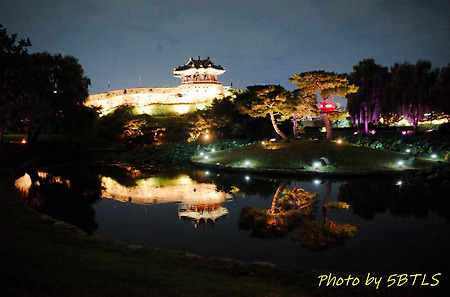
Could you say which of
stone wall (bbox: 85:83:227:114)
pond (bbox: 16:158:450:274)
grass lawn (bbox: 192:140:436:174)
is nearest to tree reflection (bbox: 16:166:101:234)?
pond (bbox: 16:158:450:274)

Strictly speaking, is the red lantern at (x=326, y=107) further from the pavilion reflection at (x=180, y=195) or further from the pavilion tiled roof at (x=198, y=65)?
the pavilion tiled roof at (x=198, y=65)

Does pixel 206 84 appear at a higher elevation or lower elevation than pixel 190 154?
higher

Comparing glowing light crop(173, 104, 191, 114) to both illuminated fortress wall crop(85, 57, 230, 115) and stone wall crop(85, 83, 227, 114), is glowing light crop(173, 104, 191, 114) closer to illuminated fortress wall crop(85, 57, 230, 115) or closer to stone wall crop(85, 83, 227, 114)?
illuminated fortress wall crop(85, 57, 230, 115)

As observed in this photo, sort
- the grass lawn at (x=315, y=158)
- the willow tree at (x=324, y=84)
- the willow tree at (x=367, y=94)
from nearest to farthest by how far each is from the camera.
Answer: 1. the grass lawn at (x=315, y=158)
2. the willow tree at (x=324, y=84)
3. the willow tree at (x=367, y=94)

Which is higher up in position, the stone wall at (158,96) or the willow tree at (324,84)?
the stone wall at (158,96)

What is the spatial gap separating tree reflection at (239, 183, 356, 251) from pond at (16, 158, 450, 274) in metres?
0.03

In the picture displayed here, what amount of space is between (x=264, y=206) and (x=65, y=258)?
330 inches

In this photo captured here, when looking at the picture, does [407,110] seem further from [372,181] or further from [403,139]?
[372,181]

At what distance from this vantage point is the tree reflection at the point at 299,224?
8.88 meters

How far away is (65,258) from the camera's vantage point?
18.7ft

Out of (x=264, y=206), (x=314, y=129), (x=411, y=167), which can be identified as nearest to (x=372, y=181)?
(x=411, y=167)

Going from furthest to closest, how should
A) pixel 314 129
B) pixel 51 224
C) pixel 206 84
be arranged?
pixel 206 84 → pixel 314 129 → pixel 51 224

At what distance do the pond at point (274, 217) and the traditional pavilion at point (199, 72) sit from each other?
53.9 metres

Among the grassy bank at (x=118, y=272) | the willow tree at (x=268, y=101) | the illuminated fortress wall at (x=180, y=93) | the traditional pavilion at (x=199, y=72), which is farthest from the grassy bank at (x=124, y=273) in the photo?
the traditional pavilion at (x=199, y=72)
